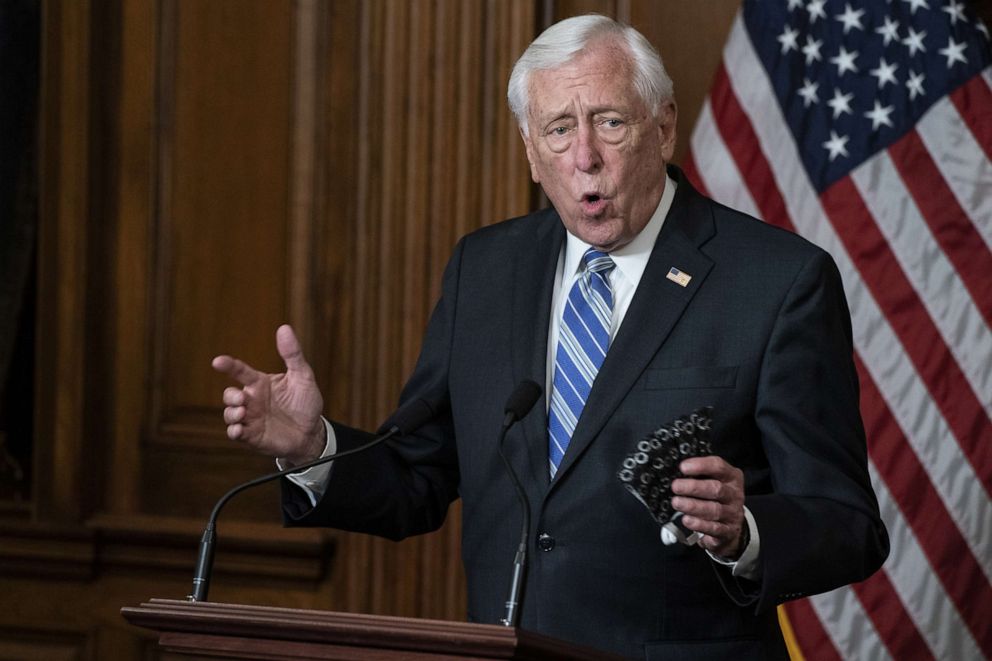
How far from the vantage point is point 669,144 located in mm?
2570

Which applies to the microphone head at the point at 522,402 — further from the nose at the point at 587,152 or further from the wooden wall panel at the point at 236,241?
the wooden wall panel at the point at 236,241

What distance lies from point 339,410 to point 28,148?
4.17ft

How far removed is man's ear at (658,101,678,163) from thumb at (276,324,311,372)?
2.41ft

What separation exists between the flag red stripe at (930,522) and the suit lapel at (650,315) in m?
1.18

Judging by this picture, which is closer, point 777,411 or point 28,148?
point 777,411

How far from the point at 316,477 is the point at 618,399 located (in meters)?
0.53

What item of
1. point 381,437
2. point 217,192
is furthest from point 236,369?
point 217,192

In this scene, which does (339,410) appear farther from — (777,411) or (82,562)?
(777,411)

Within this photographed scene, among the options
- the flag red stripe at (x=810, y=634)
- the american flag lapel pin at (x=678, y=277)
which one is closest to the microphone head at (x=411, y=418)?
the american flag lapel pin at (x=678, y=277)

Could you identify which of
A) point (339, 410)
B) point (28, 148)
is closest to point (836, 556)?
point (339, 410)

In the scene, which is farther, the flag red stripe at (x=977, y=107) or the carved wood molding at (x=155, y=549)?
the carved wood molding at (x=155, y=549)

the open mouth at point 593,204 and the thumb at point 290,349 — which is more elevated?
the open mouth at point 593,204

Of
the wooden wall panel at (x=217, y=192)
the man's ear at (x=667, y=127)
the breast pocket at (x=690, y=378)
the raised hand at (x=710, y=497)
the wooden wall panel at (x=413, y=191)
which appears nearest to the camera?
the raised hand at (x=710, y=497)

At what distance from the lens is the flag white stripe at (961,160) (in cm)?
347
